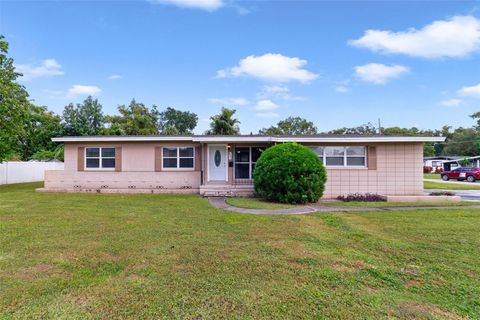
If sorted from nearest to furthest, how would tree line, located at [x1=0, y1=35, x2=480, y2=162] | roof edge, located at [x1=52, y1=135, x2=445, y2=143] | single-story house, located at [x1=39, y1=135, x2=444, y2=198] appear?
1. roof edge, located at [x1=52, y1=135, x2=445, y2=143]
2. single-story house, located at [x1=39, y1=135, x2=444, y2=198]
3. tree line, located at [x1=0, y1=35, x2=480, y2=162]

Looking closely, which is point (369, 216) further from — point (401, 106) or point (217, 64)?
point (401, 106)

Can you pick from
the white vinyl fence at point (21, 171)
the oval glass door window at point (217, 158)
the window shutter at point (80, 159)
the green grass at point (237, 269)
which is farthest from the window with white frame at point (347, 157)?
the white vinyl fence at point (21, 171)

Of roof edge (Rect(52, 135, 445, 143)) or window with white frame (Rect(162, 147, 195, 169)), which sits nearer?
roof edge (Rect(52, 135, 445, 143))

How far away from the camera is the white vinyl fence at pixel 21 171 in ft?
65.4

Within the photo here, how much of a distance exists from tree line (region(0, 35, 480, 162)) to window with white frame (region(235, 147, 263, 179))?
1040 centimetres

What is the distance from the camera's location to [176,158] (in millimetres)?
14086

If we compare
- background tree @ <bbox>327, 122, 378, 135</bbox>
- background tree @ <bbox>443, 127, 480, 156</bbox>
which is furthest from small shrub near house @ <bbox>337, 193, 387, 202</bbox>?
background tree @ <bbox>443, 127, 480, 156</bbox>

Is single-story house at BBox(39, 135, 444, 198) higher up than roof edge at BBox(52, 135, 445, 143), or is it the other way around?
roof edge at BBox(52, 135, 445, 143)

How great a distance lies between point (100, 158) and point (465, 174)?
30945mm

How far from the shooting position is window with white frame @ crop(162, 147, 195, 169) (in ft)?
46.2

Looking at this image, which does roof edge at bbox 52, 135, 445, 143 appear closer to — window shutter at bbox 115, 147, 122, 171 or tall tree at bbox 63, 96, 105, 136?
window shutter at bbox 115, 147, 122, 171

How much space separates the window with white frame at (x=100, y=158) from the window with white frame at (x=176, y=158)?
2756 mm

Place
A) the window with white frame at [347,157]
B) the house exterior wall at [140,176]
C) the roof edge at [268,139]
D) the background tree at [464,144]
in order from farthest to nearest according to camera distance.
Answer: the background tree at [464,144], the house exterior wall at [140,176], the window with white frame at [347,157], the roof edge at [268,139]

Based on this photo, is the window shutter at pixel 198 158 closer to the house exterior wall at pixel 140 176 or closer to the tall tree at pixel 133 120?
the house exterior wall at pixel 140 176
